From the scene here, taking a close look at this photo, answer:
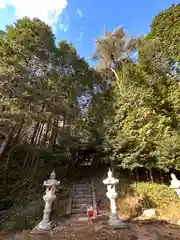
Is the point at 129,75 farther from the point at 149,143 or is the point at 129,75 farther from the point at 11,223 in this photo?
the point at 11,223

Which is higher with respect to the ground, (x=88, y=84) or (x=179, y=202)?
(x=88, y=84)

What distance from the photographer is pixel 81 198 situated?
7.71 m

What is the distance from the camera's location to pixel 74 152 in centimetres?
1107

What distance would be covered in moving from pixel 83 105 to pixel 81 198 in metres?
7.79

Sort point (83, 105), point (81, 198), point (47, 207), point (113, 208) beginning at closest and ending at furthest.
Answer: point (113, 208) → point (47, 207) → point (81, 198) → point (83, 105)

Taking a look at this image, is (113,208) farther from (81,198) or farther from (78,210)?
(81,198)

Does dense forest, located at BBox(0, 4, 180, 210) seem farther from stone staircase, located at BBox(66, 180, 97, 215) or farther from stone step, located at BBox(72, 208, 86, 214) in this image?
stone step, located at BBox(72, 208, 86, 214)

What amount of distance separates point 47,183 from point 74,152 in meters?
4.97

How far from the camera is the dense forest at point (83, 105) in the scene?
27.8 ft

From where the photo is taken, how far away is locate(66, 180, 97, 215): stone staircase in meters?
6.84

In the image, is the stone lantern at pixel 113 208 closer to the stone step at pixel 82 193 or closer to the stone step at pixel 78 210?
the stone step at pixel 78 210

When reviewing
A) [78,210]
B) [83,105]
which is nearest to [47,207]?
[78,210]

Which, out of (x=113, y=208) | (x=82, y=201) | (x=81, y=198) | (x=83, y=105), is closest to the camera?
(x=113, y=208)

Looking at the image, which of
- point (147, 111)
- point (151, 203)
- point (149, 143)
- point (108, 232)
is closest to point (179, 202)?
point (151, 203)
